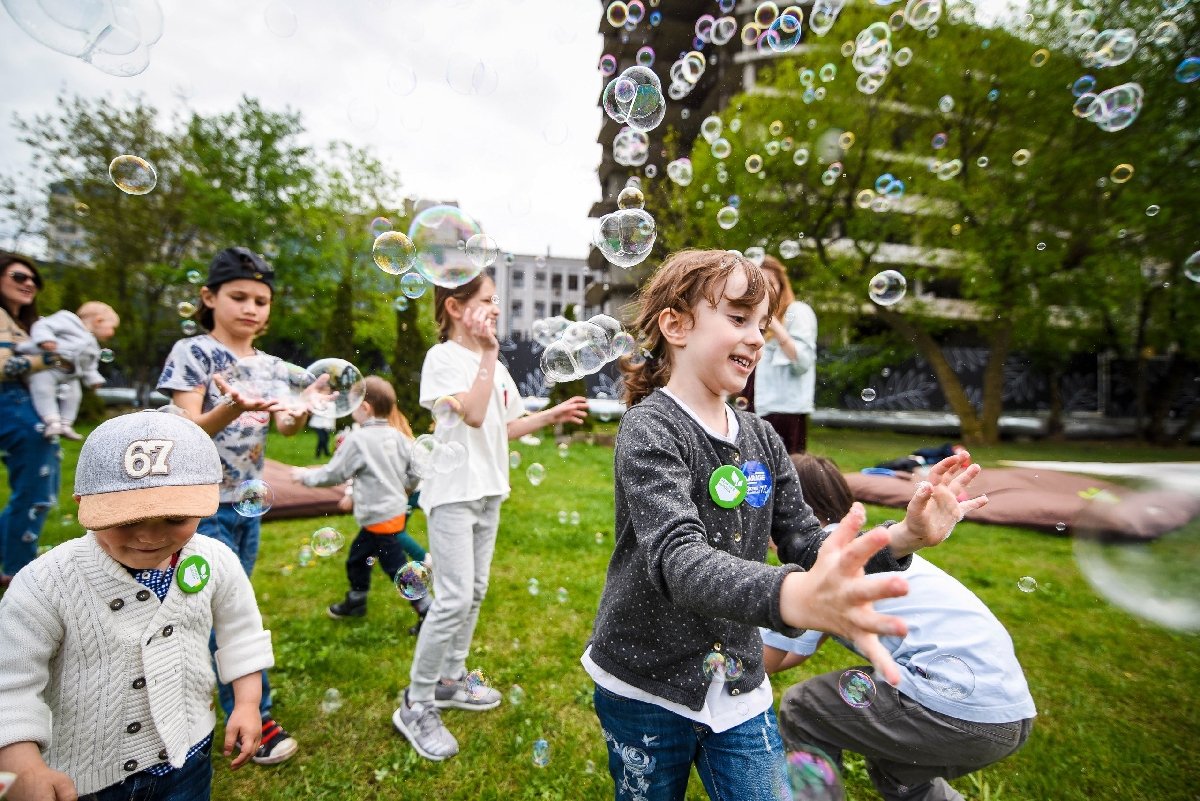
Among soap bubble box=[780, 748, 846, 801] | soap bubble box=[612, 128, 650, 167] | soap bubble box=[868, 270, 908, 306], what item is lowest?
soap bubble box=[780, 748, 846, 801]

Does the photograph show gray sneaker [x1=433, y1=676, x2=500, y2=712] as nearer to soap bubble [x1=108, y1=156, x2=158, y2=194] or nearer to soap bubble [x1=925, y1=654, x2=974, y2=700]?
soap bubble [x1=925, y1=654, x2=974, y2=700]

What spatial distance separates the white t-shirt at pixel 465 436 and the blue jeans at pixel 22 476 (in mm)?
3525

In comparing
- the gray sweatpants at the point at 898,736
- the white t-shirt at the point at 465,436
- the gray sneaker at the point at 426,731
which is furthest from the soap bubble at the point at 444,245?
the gray sweatpants at the point at 898,736

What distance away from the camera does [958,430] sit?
61.2 ft

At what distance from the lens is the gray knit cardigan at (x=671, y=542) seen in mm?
1315

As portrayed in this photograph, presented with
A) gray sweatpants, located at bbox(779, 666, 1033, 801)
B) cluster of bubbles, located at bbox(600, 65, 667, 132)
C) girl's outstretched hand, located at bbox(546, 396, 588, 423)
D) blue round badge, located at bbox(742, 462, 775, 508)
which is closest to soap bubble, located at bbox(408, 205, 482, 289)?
girl's outstretched hand, located at bbox(546, 396, 588, 423)

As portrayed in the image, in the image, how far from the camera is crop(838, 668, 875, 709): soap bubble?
188 centimetres

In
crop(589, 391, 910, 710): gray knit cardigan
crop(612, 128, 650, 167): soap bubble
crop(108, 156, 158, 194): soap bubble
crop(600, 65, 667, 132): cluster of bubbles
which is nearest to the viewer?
crop(589, 391, 910, 710): gray knit cardigan

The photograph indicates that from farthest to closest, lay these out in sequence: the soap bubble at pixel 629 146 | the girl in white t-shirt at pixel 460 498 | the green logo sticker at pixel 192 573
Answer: the soap bubble at pixel 629 146 < the girl in white t-shirt at pixel 460 498 < the green logo sticker at pixel 192 573

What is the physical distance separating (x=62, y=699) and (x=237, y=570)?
0.49 m

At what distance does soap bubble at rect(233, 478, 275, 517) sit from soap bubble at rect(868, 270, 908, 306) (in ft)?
12.2

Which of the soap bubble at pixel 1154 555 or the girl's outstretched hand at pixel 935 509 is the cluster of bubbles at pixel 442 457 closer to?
the girl's outstretched hand at pixel 935 509

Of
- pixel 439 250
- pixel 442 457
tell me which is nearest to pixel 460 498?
pixel 442 457

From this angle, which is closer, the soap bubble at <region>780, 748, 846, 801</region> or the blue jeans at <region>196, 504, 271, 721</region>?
the soap bubble at <region>780, 748, 846, 801</region>
